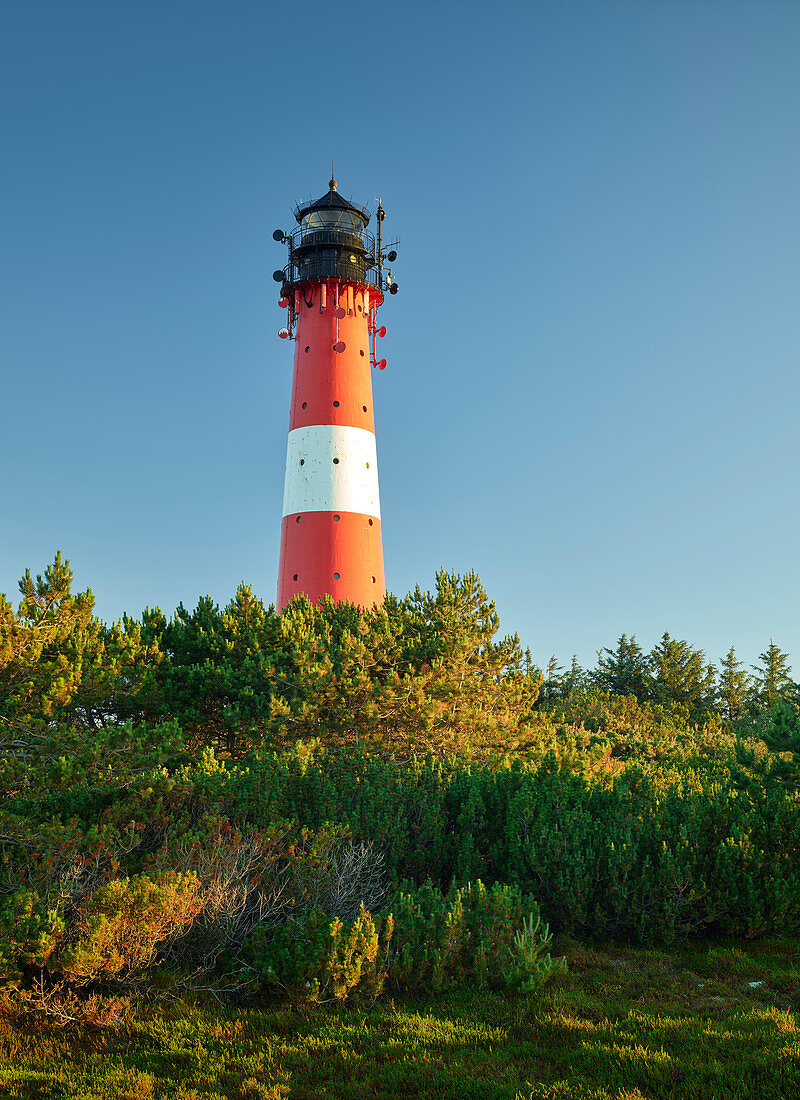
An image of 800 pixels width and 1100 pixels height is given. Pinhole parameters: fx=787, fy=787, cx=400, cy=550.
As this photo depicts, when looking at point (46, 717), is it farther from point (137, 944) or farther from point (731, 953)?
point (731, 953)

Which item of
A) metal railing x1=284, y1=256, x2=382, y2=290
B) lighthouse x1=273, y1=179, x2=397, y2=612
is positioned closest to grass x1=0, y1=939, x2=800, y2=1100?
lighthouse x1=273, y1=179, x2=397, y2=612

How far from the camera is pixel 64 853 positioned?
795 cm

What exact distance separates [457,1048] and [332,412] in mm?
19559

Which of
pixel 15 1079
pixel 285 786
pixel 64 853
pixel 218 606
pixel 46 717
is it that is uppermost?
pixel 218 606

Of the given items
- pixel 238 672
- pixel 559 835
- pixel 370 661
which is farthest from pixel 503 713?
pixel 559 835

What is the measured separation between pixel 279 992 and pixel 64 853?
2568 mm

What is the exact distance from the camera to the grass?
5.90m

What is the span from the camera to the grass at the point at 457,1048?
5.90 m

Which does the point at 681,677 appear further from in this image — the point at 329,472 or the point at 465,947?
the point at 465,947

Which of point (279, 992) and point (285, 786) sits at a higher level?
point (285, 786)

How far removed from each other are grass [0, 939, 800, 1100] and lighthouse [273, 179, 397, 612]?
15990 mm

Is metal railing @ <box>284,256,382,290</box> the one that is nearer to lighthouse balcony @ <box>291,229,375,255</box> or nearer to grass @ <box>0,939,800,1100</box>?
lighthouse balcony @ <box>291,229,375,255</box>

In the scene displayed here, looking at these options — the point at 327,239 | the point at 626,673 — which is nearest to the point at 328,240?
the point at 327,239

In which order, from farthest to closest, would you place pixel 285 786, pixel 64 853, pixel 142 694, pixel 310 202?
1. pixel 310 202
2. pixel 142 694
3. pixel 285 786
4. pixel 64 853
